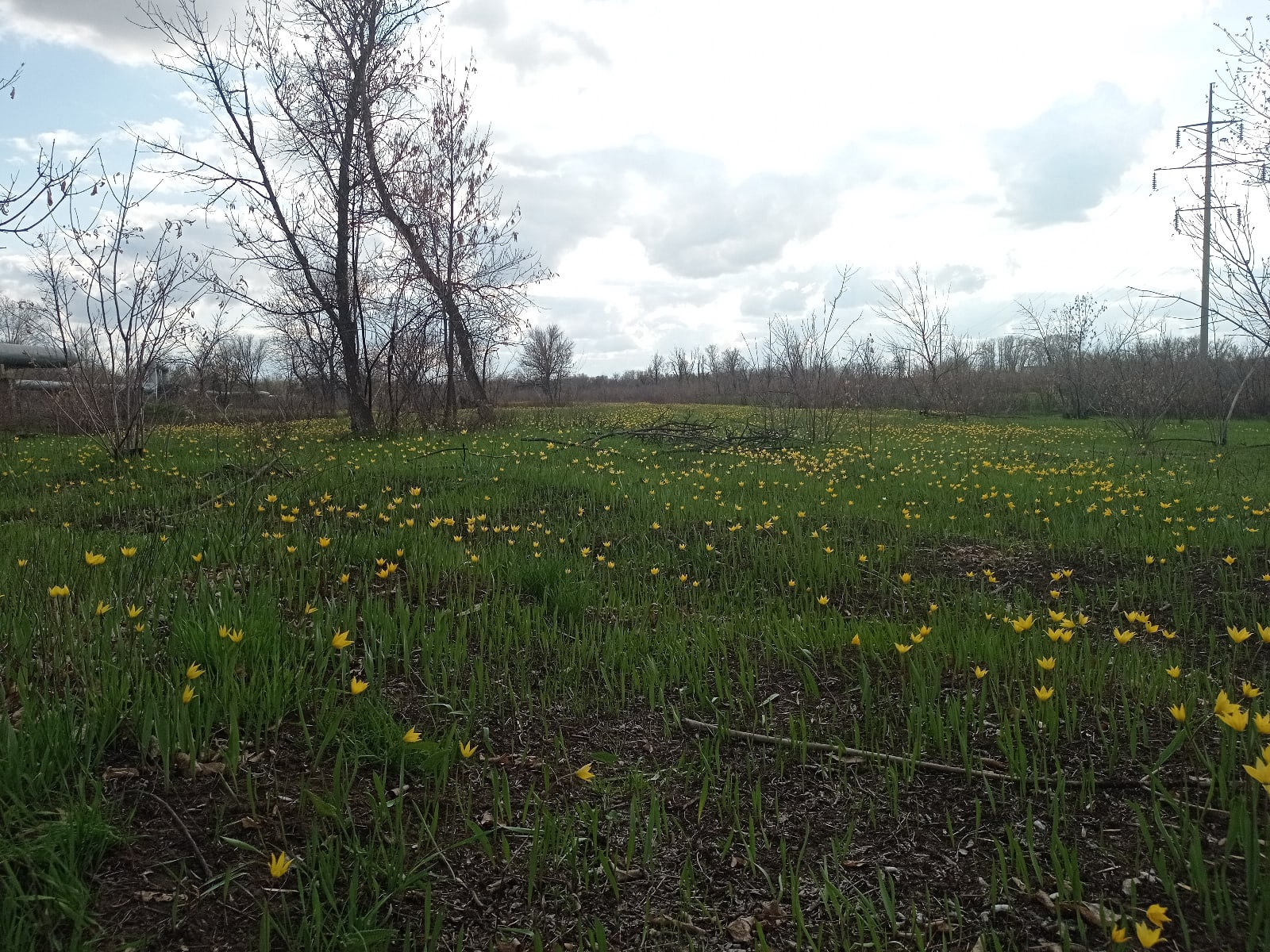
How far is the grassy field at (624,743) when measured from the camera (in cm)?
168

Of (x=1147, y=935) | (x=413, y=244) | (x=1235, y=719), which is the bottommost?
(x=1147, y=935)

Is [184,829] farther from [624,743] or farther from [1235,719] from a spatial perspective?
[1235,719]

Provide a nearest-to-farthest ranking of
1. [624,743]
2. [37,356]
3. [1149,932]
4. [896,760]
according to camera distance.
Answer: [1149,932] < [896,760] < [624,743] < [37,356]

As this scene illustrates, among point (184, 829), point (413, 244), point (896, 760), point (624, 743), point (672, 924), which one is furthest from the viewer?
point (413, 244)

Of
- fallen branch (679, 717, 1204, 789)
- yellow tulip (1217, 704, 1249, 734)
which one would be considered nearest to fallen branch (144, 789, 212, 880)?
fallen branch (679, 717, 1204, 789)

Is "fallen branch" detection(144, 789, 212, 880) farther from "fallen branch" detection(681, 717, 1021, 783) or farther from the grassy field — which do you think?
"fallen branch" detection(681, 717, 1021, 783)

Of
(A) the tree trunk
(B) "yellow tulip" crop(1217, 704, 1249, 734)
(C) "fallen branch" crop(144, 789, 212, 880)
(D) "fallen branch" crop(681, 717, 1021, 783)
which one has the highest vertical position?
(A) the tree trunk

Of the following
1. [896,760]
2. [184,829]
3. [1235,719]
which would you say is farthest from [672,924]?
[1235,719]

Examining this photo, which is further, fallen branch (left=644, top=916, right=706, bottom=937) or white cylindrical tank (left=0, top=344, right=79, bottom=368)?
white cylindrical tank (left=0, top=344, right=79, bottom=368)

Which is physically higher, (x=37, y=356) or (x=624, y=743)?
(x=37, y=356)

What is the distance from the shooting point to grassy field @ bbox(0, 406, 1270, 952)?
1.68 metres

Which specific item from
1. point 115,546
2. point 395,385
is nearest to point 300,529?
point 115,546

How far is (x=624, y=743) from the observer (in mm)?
2545

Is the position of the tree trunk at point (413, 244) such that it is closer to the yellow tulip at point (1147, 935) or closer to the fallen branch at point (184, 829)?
the fallen branch at point (184, 829)
